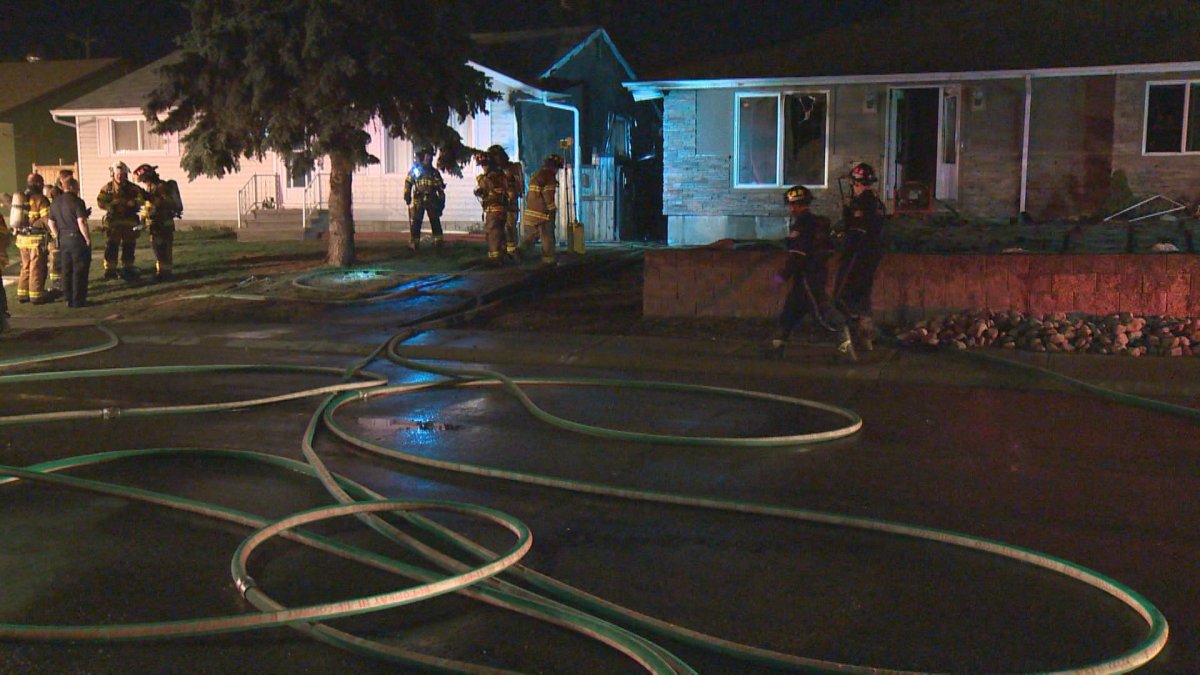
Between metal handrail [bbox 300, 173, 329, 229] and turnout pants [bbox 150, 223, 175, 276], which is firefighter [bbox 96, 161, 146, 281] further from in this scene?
metal handrail [bbox 300, 173, 329, 229]

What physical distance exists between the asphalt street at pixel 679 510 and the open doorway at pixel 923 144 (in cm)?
1018

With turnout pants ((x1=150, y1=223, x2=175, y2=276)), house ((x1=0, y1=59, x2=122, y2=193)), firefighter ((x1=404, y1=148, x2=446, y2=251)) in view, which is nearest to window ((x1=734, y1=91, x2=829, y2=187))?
firefighter ((x1=404, y1=148, x2=446, y2=251))

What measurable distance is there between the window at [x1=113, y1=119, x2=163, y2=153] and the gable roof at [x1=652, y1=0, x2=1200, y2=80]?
1423 centimetres

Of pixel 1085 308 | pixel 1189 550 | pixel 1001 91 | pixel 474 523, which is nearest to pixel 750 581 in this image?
pixel 474 523

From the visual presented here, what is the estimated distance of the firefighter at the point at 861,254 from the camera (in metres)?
10.3

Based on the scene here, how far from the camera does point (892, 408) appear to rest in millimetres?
8828

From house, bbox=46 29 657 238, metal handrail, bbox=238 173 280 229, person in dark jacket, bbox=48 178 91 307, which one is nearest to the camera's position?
person in dark jacket, bbox=48 178 91 307

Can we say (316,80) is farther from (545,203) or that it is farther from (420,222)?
(420,222)

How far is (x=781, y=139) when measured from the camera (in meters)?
20.8

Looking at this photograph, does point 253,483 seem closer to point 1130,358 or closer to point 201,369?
point 201,369

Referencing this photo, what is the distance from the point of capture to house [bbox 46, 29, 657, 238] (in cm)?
2353

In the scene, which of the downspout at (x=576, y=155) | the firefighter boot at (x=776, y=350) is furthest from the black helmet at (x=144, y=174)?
the firefighter boot at (x=776, y=350)

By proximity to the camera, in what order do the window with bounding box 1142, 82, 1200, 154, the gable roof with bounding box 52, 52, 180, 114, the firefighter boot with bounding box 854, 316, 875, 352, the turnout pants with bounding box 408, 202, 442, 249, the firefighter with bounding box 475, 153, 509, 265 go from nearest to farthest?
the firefighter boot with bounding box 854, 316, 875, 352, the firefighter with bounding box 475, 153, 509, 265, the window with bounding box 1142, 82, 1200, 154, the turnout pants with bounding box 408, 202, 442, 249, the gable roof with bounding box 52, 52, 180, 114

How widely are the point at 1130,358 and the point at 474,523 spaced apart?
718 cm
